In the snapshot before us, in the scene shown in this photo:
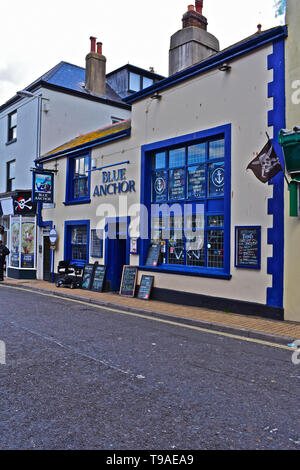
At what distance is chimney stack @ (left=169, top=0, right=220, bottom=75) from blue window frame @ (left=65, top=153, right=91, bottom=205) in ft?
16.6

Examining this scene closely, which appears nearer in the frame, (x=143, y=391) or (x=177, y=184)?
(x=143, y=391)

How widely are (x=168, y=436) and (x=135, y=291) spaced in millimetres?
9078

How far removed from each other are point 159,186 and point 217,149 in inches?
101

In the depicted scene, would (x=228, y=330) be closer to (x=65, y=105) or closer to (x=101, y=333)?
(x=101, y=333)

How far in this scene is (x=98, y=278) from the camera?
13.9m

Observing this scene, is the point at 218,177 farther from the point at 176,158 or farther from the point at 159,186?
the point at 159,186

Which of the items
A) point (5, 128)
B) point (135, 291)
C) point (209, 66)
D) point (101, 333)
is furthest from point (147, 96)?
point (5, 128)

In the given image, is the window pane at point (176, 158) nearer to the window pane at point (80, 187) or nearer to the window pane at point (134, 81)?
the window pane at point (80, 187)

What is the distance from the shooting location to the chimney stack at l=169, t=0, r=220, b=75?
43.8ft

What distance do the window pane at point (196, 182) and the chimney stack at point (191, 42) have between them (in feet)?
14.8

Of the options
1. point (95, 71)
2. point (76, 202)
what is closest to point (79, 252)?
point (76, 202)

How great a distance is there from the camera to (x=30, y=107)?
794 inches

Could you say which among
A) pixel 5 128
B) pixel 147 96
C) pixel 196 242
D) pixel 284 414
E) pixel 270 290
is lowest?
pixel 284 414
